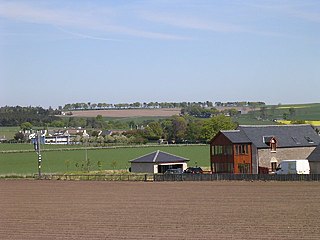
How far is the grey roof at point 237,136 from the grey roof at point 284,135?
0.29m

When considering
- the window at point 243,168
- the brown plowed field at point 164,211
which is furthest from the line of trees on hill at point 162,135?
the brown plowed field at point 164,211

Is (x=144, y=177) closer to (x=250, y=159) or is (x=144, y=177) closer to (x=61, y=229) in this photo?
(x=250, y=159)

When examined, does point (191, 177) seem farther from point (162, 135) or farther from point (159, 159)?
point (162, 135)

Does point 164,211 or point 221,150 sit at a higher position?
point 221,150

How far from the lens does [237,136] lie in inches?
2596

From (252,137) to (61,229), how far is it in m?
39.1

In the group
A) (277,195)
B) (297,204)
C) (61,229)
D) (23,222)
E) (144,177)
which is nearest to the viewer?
(61,229)

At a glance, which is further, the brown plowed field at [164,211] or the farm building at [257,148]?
the farm building at [257,148]

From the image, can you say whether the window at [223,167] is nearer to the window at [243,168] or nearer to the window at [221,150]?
the window at [243,168]

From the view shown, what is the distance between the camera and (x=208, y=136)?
128 meters

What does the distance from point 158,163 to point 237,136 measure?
10.7 metres

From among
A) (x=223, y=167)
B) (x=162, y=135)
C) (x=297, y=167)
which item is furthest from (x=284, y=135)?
(x=162, y=135)

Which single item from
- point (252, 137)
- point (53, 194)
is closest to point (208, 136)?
point (252, 137)

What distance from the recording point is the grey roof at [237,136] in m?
65.2
